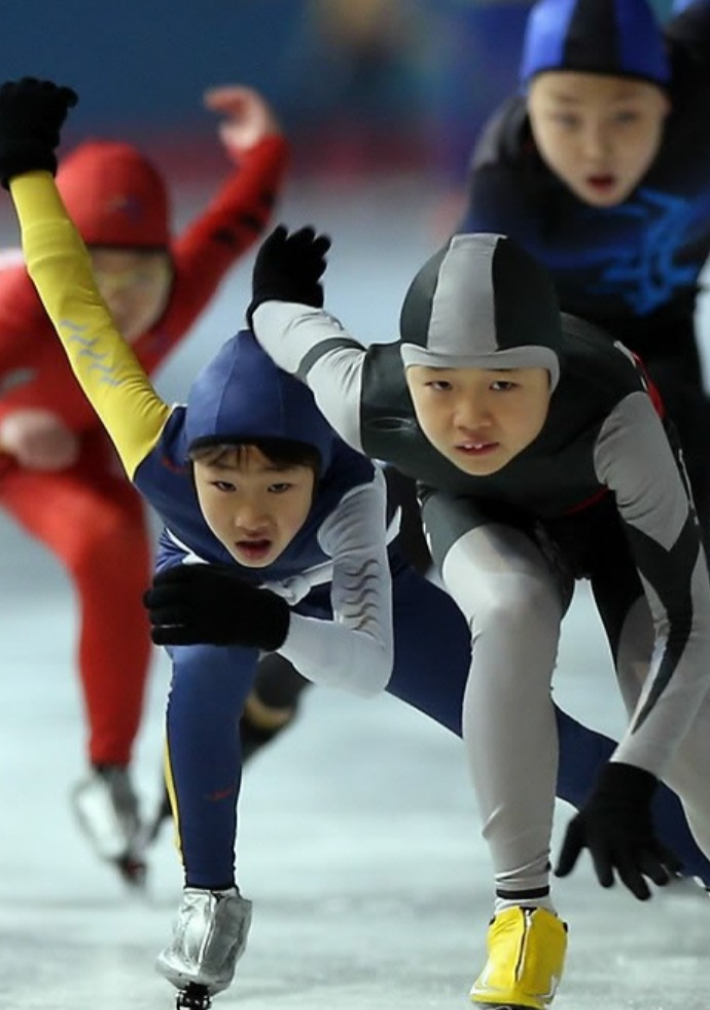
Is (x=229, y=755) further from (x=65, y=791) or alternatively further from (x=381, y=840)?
(x=65, y=791)

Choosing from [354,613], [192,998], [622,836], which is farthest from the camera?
[192,998]

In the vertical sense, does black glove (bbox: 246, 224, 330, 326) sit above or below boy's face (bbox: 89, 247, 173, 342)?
above

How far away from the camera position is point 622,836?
9.68 feet

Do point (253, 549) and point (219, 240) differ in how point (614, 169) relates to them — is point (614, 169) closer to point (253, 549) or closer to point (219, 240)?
point (219, 240)

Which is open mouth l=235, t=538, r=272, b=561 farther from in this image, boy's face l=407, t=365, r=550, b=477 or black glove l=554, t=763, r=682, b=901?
black glove l=554, t=763, r=682, b=901

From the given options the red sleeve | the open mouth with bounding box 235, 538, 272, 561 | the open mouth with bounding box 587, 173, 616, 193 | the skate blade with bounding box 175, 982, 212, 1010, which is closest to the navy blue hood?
the open mouth with bounding box 235, 538, 272, 561

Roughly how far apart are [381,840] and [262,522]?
1725 millimetres

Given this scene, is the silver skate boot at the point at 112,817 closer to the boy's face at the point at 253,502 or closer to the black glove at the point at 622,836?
the boy's face at the point at 253,502

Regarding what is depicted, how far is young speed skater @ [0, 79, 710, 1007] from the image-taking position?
10.7 ft

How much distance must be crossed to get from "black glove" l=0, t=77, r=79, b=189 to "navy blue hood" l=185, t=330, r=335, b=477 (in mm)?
418

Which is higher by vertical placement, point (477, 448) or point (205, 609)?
point (477, 448)

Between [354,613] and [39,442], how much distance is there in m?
1.99

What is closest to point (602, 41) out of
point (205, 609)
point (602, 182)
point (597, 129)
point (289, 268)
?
point (597, 129)

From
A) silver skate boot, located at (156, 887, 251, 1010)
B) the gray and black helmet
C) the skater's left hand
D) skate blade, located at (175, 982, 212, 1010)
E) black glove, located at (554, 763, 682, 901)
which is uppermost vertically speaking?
the gray and black helmet
